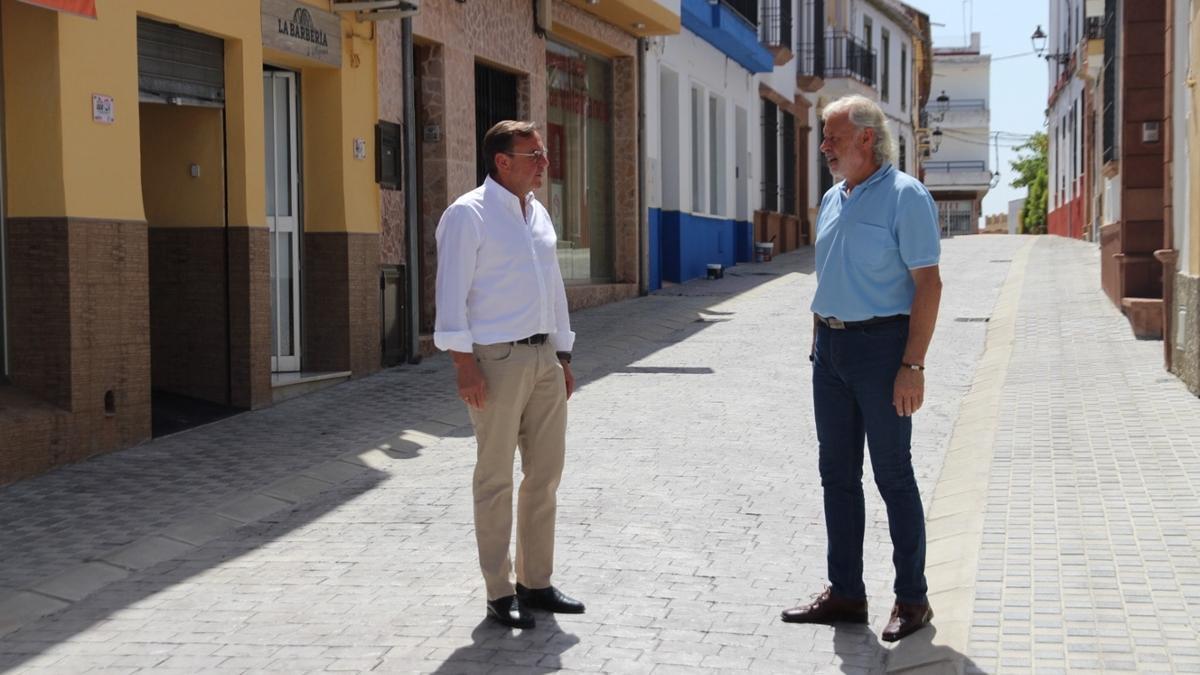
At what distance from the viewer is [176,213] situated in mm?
10680

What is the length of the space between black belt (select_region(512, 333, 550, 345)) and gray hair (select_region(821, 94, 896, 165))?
125cm

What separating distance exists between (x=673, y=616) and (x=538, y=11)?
11.8 m

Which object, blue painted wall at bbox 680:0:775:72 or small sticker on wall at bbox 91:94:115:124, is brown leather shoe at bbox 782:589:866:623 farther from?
blue painted wall at bbox 680:0:775:72

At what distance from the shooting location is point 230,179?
10.6 metres

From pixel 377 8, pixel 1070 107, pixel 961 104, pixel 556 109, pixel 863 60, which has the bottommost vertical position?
pixel 556 109

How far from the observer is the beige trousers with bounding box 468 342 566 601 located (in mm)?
5301

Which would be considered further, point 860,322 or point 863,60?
point 863,60

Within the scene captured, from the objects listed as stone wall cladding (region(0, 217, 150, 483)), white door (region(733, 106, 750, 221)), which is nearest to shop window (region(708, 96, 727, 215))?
white door (region(733, 106, 750, 221))

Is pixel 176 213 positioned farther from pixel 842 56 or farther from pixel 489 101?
pixel 842 56

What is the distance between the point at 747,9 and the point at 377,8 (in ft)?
49.2

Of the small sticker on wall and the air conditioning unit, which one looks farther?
the air conditioning unit

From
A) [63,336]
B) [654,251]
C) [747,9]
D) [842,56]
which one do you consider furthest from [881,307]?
[842,56]

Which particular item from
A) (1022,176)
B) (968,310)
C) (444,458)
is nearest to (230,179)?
(444,458)

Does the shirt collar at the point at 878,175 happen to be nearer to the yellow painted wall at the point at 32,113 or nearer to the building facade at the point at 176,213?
the building facade at the point at 176,213
